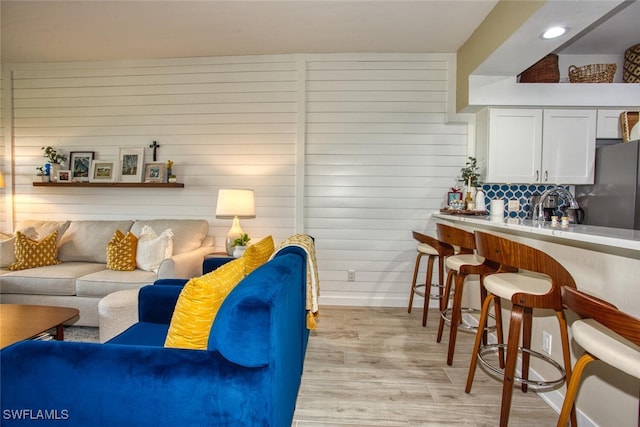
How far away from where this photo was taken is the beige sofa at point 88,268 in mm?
2744

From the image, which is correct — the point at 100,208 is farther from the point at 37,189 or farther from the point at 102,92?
the point at 102,92

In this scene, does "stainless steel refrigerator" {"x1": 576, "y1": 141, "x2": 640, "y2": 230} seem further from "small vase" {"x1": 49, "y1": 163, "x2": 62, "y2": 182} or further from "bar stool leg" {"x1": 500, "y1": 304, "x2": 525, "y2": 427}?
"small vase" {"x1": 49, "y1": 163, "x2": 62, "y2": 182}

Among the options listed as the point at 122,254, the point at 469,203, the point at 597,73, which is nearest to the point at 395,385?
the point at 469,203

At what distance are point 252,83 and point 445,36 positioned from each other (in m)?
2.07

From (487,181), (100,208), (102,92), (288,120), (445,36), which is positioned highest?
(445,36)

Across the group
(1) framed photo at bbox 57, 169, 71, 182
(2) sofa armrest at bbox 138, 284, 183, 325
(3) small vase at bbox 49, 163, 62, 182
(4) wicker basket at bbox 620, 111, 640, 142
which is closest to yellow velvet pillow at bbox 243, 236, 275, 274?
(2) sofa armrest at bbox 138, 284, 183, 325

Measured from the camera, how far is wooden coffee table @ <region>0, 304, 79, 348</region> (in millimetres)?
1768

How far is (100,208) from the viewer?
3799mm

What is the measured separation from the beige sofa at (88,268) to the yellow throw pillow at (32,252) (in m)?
0.11

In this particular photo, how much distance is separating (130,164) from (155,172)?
336 mm

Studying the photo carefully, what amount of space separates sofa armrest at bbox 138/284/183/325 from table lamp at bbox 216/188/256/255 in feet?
4.10

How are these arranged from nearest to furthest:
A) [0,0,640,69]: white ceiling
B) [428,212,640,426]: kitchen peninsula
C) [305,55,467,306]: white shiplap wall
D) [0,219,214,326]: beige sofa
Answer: [428,212,640,426]: kitchen peninsula, [0,0,640,69]: white ceiling, [0,219,214,326]: beige sofa, [305,55,467,306]: white shiplap wall

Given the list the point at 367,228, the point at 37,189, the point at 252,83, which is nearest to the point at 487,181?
A: the point at 367,228

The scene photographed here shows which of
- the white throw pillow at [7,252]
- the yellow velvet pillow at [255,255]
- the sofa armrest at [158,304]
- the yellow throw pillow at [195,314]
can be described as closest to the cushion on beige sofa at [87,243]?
the white throw pillow at [7,252]
